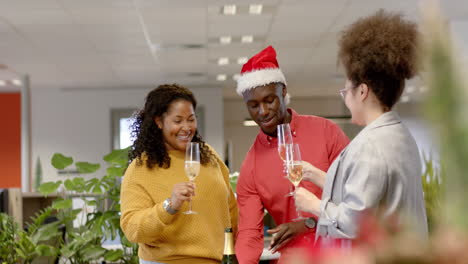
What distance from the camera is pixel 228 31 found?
6.25 meters

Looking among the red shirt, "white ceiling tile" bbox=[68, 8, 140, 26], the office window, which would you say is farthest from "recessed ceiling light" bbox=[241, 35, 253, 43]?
the red shirt

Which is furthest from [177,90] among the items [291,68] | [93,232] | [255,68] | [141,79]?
[141,79]

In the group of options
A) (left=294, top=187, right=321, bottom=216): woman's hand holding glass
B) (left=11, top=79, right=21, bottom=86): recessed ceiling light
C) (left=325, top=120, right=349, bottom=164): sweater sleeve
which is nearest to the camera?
(left=294, top=187, right=321, bottom=216): woman's hand holding glass

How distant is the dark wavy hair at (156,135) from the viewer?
6.86ft

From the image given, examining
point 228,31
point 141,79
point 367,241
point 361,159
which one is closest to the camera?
point 367,241

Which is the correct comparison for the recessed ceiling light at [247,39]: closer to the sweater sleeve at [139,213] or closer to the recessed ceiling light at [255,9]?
the recessed ceiling light at [255,9]

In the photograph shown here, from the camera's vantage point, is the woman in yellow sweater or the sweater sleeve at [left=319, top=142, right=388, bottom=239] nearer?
the sweater sleeve at [left=319, top=142, right=388, bottom=239]

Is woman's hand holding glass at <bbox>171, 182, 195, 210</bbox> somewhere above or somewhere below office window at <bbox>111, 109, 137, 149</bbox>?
below

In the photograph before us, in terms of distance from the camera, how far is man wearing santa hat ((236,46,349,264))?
190cm

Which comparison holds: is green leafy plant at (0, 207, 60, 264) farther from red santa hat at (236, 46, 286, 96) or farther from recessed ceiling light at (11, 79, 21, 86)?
recessed ceiling light at (11, 79, 21, 86)

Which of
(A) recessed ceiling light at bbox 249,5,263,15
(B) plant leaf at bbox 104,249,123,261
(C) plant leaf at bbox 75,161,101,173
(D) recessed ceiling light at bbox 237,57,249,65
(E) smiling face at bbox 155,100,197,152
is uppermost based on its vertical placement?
(A) recessed ceiling light at bbox 249,5,263,15

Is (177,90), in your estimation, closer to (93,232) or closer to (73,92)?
(93,232)

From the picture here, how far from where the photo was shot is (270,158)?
198 centimetres

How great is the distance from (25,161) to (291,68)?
4353mm
